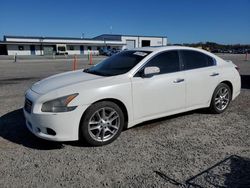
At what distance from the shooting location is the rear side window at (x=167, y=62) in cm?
476

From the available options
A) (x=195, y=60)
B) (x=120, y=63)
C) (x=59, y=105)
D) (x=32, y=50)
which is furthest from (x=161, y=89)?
(x=32, y=50)

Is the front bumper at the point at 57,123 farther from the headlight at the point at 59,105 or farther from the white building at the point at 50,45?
the white building at the point at 50,45

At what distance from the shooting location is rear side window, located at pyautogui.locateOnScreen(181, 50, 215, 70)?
516 cm

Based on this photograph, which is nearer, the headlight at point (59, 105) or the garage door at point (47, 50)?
the headlight at point (59, 105)

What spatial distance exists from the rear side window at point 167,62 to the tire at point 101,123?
114 centimetres

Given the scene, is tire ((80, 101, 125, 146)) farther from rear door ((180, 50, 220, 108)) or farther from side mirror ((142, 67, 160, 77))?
rear door ((180, 50, 220, 108))

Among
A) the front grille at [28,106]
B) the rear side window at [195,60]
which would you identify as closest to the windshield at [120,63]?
the rear side window at [195,60]

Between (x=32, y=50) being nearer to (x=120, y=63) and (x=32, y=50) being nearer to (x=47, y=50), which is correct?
(x=47, y=50)

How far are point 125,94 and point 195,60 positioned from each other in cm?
196

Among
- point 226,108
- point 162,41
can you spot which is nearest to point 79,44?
point 162,41

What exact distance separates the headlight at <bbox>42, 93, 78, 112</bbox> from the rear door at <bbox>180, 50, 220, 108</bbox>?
7.82 ft

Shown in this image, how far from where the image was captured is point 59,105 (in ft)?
12.4

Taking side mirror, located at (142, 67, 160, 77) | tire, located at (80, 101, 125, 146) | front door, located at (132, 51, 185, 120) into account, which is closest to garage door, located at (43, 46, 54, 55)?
front door, located at (132, 51, 185, 120)

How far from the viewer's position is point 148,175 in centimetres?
321
